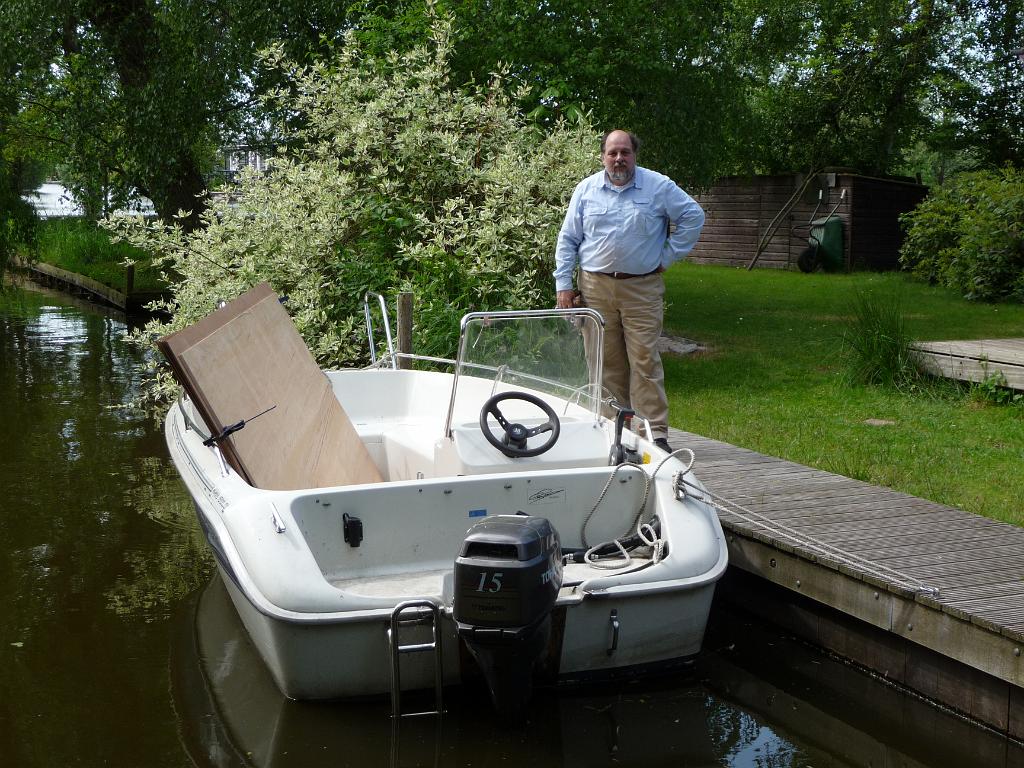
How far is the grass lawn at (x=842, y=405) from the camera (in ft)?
22.3

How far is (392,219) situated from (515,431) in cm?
484

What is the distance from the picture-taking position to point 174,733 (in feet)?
14.9

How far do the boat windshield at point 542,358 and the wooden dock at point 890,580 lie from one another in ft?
3.06

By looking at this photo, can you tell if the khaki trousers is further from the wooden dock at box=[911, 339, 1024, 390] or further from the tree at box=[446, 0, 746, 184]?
the tree at box=[446, 0, 746, 184]

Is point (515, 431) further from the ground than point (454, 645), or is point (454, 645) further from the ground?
point (515, 431)

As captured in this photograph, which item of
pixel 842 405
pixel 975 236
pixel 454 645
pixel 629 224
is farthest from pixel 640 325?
pixel 975 236

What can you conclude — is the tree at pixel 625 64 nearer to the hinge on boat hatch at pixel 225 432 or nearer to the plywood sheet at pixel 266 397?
the plywood sheet at pixel 266 397

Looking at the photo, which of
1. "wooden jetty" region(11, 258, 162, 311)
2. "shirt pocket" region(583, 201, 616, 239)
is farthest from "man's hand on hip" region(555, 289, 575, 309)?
"wooden jetty" region(11, 258, 162, 311)

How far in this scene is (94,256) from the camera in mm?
24219

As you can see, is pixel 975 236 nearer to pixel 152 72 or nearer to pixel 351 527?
pixel 152 72

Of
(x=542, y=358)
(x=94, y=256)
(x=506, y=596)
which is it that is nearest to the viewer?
(x=506, y=596)

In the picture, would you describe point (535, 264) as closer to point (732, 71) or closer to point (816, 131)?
point (732, 71)

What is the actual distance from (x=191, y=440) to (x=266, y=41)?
346 inches

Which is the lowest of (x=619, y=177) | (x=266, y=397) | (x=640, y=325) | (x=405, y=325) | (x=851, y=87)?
(x=266, y=397)
